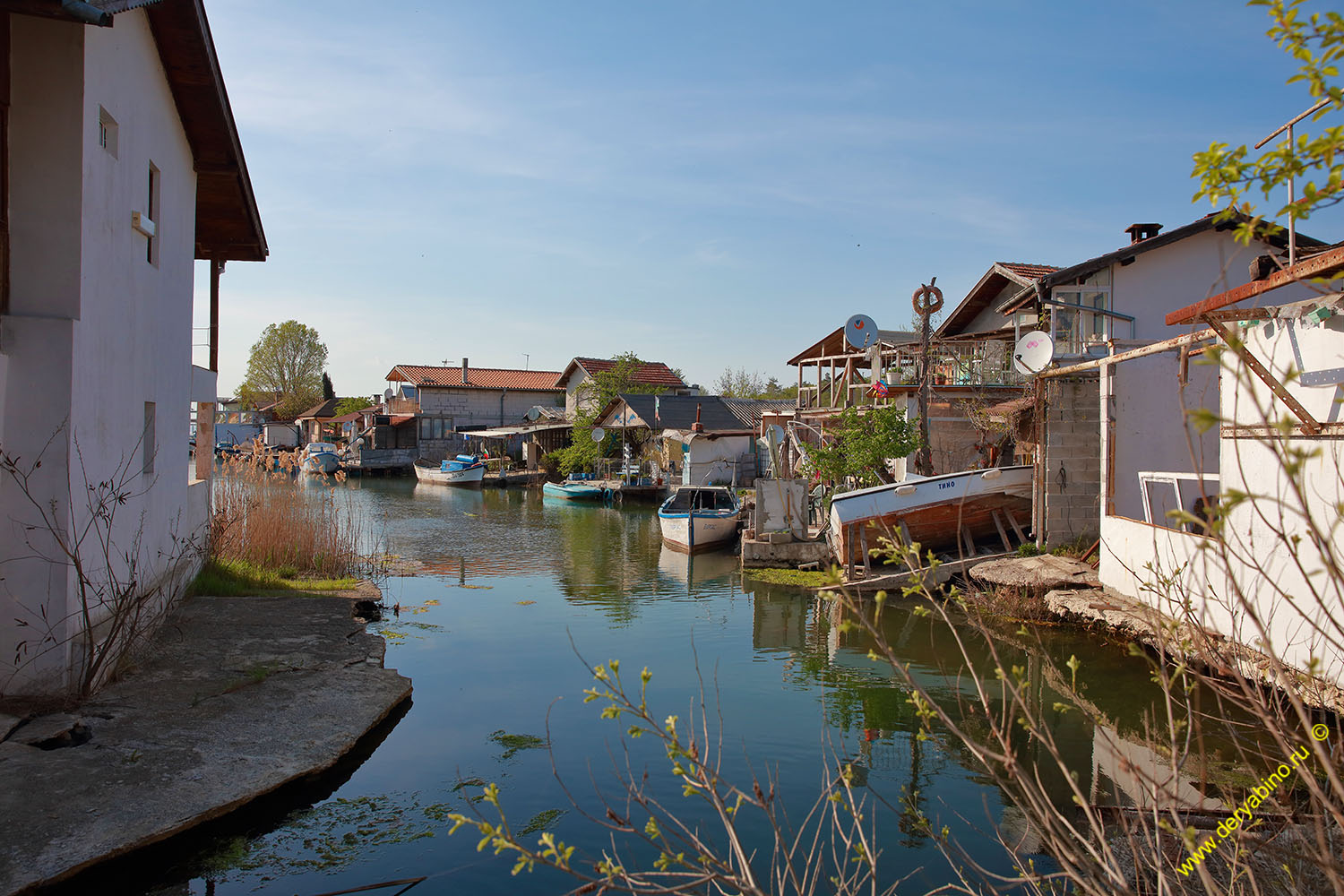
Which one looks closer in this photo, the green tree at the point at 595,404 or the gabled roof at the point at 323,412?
the green tree at the point at 595,404

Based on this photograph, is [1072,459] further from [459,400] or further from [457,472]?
[459,400]

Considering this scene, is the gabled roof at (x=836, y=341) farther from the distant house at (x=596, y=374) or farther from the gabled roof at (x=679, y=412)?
the distant house at (x=596, y=374)

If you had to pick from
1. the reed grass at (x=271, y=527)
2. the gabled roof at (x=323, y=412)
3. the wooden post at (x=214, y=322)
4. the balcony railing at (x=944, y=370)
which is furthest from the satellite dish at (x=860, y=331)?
the gabled roof at (x=323, y=412)

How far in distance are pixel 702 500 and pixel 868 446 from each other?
7141mm

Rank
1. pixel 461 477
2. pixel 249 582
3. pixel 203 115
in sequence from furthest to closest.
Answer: pixel 461 477, pixel 249 582, pixel 203 115

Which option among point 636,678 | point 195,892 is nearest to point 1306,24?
point 195,892

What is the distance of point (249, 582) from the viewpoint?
12164mm

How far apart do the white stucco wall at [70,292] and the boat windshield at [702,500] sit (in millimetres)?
16396

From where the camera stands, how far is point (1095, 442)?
47.2 feet

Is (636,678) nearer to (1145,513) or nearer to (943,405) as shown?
(1145,513)

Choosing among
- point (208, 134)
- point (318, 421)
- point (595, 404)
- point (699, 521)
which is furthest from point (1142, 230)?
point (318, 421)

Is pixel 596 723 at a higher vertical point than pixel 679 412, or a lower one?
lower

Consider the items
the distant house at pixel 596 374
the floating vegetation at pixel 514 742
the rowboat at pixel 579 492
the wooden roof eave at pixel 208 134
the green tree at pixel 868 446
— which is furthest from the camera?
the distant house at pixel 596 374

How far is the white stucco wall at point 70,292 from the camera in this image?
249 inches
